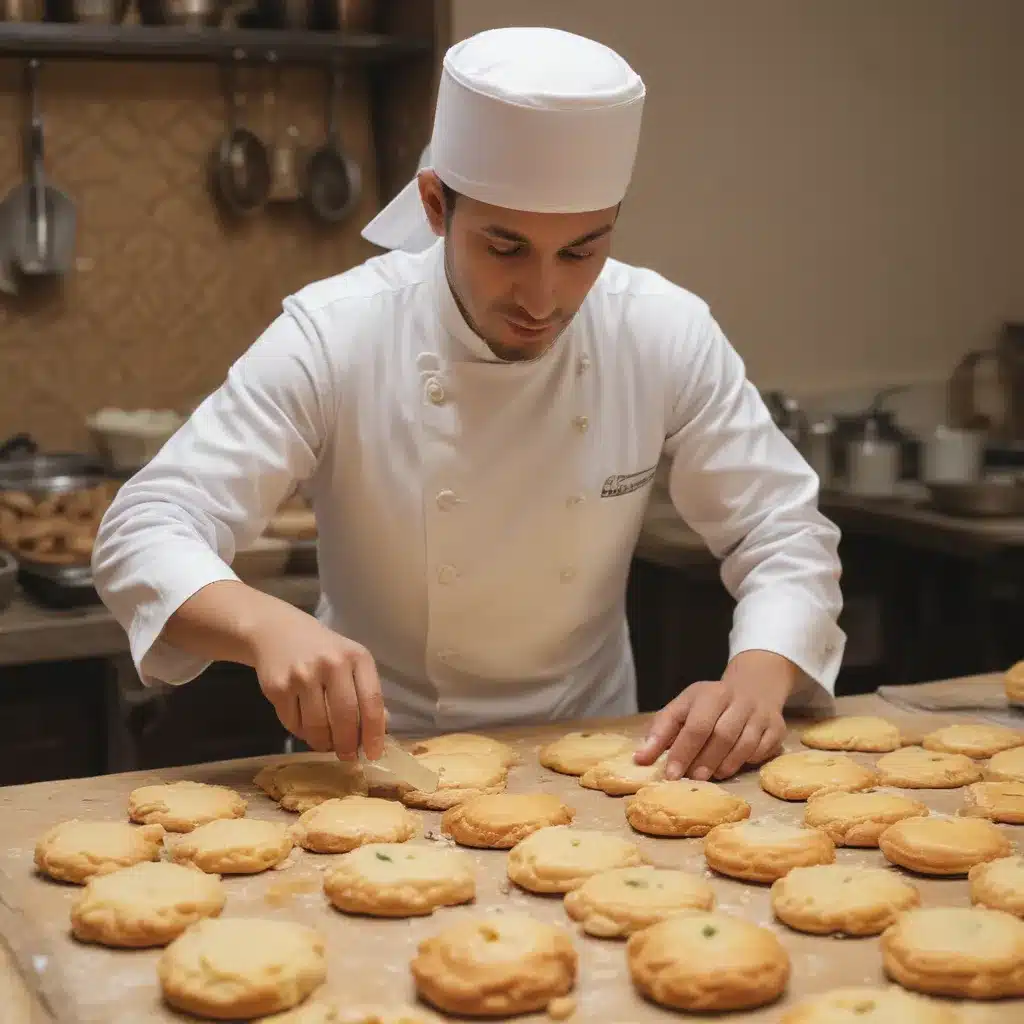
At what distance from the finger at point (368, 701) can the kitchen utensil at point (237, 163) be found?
2.67m

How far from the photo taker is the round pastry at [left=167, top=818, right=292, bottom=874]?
1624mm

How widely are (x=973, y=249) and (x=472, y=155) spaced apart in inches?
131

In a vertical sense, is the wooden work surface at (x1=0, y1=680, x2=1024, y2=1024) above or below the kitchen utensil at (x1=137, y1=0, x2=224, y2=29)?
below

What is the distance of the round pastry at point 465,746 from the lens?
200 cm

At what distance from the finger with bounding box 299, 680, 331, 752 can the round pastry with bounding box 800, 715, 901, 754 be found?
69 centimetres

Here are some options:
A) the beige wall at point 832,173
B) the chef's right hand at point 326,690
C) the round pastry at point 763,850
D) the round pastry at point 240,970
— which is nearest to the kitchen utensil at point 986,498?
the beige wall at point 832,173

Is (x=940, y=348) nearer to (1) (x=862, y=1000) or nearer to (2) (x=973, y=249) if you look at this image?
(2) (x=973, y=249)

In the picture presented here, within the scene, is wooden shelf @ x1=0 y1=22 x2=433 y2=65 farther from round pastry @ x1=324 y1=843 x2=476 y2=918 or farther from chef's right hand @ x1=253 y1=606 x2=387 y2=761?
round pastry @ x1=324 y1=843 x2=476 y2=918

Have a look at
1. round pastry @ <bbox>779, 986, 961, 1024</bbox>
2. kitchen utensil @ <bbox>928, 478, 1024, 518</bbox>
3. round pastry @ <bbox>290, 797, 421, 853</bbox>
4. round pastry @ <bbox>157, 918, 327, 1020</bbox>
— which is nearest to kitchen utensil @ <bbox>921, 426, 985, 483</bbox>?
kitchen utensil @ <bbox>928, 478, 1024, 518</bbox>

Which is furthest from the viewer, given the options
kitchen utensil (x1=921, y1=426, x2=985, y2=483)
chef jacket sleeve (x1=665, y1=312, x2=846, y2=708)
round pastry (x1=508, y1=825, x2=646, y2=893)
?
kitchen utensil (x1=921, y1=426, x2=985, y2=483)

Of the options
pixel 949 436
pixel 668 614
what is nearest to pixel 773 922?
pixel 668 614

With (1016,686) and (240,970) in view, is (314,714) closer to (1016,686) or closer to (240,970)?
(240,970)

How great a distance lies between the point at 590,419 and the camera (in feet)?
7.52

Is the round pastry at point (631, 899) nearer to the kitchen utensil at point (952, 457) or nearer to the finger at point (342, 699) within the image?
the finger at point (342, 699)
